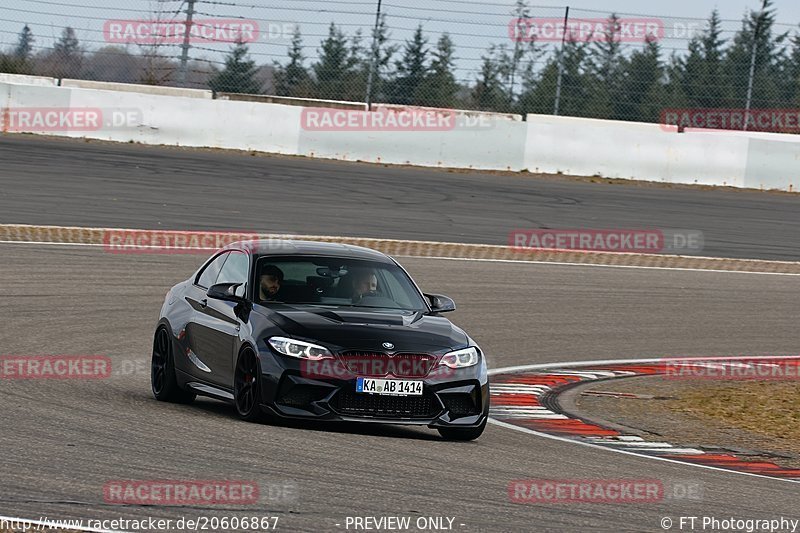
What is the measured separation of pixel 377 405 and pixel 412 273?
10.0 meters

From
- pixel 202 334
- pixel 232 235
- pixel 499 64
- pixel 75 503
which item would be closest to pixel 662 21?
pixel 499 64

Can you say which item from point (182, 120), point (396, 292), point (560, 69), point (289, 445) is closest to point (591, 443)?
point (396, 292)

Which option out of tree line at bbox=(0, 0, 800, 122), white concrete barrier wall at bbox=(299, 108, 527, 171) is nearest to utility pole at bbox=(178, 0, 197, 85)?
tree line at bbox=(0, 0, 800, 122)

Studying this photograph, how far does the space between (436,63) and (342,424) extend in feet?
71.8

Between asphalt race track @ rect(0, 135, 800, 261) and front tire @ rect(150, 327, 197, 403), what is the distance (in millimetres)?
9943

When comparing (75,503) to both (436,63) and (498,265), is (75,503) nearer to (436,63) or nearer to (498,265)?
(498,265)

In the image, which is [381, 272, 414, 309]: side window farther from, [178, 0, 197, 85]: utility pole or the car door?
[178, 0, 197, 85]: utility pole

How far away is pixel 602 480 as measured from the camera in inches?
307

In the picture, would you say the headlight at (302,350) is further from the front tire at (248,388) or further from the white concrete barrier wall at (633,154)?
the white concrete barrier wall at (633,154)

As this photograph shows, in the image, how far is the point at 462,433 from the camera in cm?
915

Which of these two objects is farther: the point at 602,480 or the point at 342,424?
the point at 342,424

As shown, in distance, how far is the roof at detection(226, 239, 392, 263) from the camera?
10039 millimetres

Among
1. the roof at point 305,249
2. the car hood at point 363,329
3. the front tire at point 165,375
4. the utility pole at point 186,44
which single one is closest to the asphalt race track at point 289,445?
the front tire at point 165,375

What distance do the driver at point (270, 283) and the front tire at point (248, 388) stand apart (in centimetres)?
63
